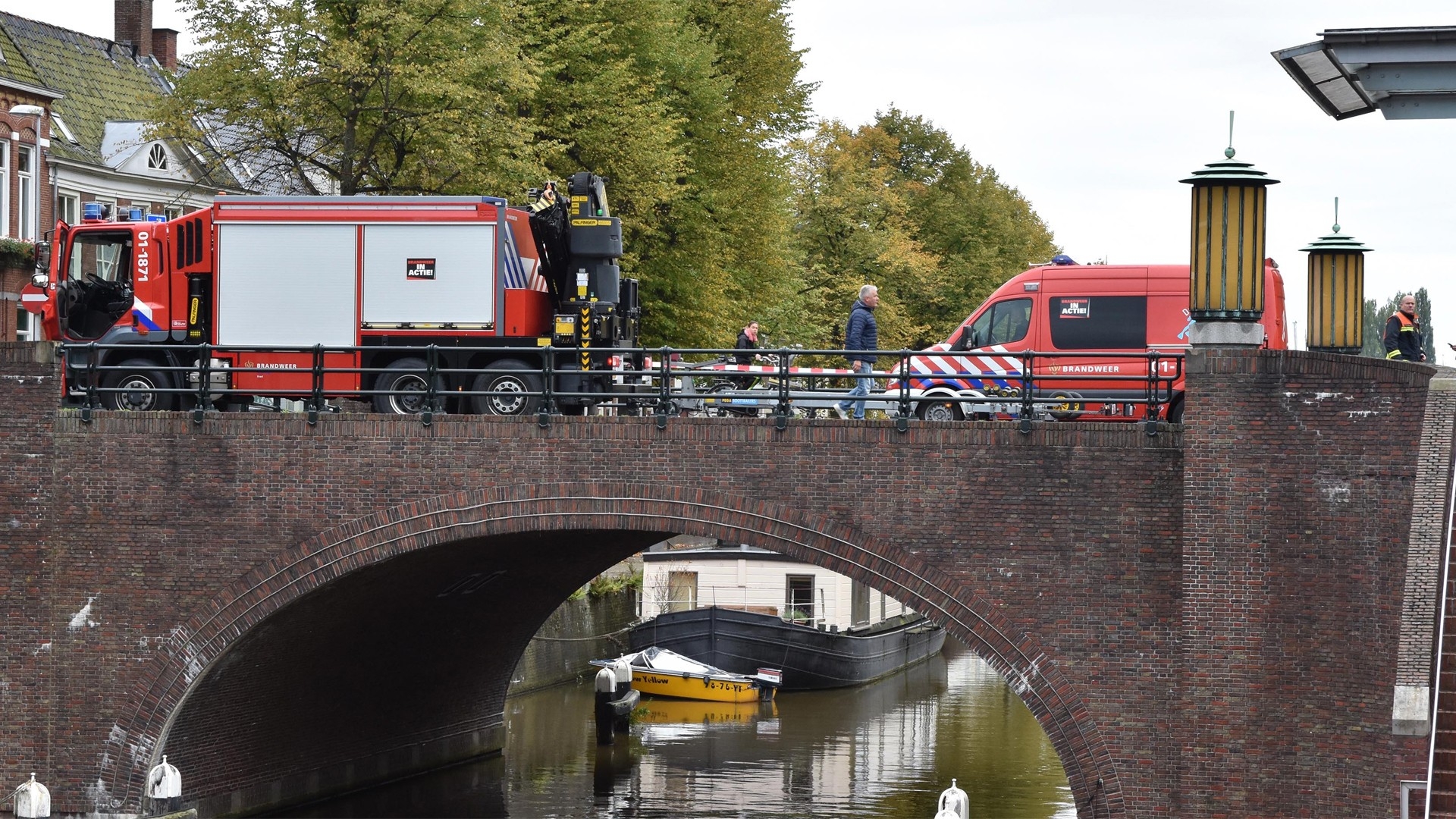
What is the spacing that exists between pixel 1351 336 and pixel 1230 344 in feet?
21.8

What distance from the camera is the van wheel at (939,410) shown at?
65.9 feet

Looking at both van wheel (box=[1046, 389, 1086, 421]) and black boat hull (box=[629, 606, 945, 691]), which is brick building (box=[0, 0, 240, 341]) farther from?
van wheel (box=[1046, 389, 1086, 421])

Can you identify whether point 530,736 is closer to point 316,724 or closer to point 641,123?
point 316,724

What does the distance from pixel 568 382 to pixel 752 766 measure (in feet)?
34.6

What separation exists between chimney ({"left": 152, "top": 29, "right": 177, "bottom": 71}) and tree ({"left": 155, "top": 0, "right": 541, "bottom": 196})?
63.9 ft

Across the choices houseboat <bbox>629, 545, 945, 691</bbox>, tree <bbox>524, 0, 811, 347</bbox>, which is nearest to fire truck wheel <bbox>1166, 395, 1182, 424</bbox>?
tree <bbox>524, 0, 811, 347</bbox>

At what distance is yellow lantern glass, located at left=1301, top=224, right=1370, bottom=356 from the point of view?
22.5 m

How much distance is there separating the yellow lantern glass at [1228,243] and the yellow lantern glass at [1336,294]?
19.9ft

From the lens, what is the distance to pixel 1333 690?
646 inches

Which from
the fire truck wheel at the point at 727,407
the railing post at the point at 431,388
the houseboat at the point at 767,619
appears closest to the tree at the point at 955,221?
the houseboat at the point at 767,619

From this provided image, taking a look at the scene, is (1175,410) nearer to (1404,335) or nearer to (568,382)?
(1404,335)

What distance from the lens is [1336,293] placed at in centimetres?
2264

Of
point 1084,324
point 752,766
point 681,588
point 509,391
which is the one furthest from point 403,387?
point 681,588

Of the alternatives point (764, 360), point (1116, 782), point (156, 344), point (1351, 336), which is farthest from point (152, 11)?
point (1116, 782)
